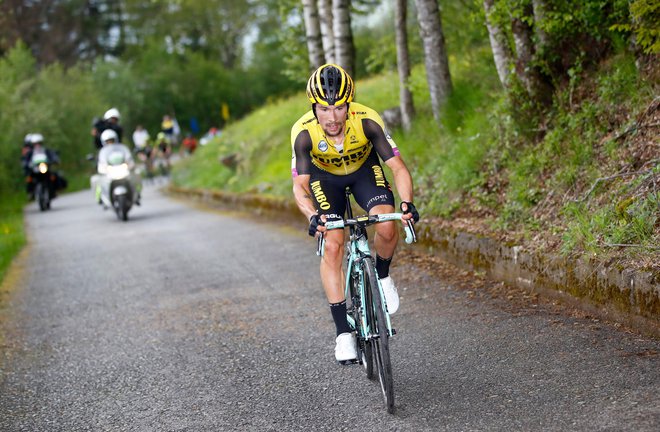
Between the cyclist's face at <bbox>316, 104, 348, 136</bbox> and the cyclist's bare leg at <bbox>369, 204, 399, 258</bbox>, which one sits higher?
the cyclist's face at <bbox>316, 104, 348, 136</bbox>

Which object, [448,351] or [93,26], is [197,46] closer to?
[93,26]

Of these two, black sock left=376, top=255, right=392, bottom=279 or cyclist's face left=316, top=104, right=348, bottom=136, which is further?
black sock left=376, top=255, right=392, bottom=279

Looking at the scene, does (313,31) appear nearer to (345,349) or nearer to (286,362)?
(286,362)

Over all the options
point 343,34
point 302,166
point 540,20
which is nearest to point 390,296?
point 302,166

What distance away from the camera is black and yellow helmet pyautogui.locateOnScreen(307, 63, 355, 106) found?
17.4 feet

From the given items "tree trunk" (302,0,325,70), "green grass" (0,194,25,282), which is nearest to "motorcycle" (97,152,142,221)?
"green grass" (0,194,25,282)

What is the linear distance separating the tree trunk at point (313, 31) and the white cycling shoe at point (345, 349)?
11195 mm

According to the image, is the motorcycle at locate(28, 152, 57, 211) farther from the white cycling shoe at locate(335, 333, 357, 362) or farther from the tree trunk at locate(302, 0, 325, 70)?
the white cycling shoe at locate(335, 333, 357, 362)

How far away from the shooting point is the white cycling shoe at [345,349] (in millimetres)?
5445

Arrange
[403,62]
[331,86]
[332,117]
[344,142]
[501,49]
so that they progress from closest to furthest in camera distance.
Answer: [331,86], [332,117], [344,142], [501,49], [403,62]

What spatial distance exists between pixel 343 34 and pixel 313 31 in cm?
205

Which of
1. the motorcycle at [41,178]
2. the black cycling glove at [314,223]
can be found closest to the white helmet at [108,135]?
the motorcycle at [41,178]

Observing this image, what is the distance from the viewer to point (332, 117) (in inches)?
214

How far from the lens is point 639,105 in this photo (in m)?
7.74
